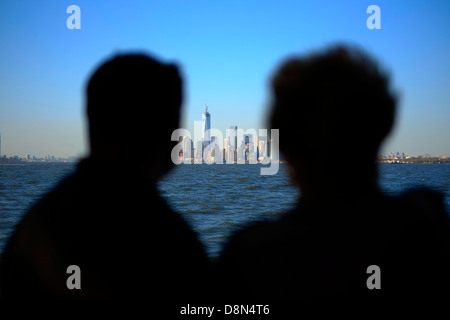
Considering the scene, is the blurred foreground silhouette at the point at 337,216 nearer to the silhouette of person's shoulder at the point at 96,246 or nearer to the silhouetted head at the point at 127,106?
the silhouette of person's shoulder at the point at 96,246

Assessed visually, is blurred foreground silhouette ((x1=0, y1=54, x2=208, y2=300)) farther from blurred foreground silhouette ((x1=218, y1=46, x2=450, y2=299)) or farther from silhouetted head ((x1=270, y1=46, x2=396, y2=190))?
silhouetted head ((x1=270, y1=46, x2=396, y2=190))

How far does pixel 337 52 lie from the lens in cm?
113

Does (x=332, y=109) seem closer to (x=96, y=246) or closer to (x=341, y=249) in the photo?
(x=341, y=249)

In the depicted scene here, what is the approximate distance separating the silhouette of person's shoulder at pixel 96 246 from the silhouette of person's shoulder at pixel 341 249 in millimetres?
258

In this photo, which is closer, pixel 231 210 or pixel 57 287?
pixel 57 287

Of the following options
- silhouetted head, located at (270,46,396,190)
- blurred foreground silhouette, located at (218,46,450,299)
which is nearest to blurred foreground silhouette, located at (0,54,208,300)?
blurred foreground silhouette, located at (218,46,450,299)

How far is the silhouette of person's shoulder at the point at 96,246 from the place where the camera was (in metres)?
1.20

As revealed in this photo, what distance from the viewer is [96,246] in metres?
1.21

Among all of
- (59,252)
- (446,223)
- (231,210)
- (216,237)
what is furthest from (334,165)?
(231,210)

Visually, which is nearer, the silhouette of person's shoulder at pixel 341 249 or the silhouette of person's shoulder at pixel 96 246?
the silhouette of person's shoulder at pixel 341 249

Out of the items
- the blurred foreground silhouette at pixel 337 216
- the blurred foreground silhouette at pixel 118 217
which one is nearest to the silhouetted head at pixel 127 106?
the blurred foreground silhouette at pixel 118 217

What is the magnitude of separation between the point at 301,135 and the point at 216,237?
916 cm
